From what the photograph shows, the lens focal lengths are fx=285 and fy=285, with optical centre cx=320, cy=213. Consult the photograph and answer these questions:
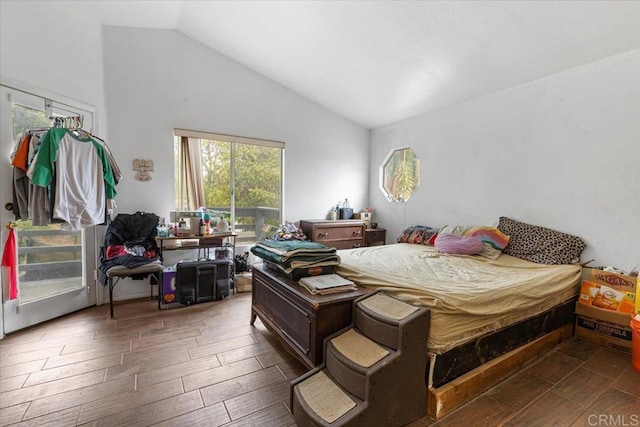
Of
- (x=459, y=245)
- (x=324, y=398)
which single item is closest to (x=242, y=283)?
(x=324, y=398)

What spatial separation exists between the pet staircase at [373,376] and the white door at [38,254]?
2.64 meters

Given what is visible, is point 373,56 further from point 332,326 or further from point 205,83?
point 332,326

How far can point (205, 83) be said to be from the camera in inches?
146

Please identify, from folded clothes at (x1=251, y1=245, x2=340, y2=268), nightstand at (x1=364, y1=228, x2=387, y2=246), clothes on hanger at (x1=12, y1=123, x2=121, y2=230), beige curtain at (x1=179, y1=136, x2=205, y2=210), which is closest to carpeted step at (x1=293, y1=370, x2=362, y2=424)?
folded clothes at (x1=251, y1=245, x2=340, y2=268)

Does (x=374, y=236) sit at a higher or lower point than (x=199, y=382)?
higher

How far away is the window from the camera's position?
3.76m

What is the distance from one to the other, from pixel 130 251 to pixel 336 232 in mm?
2572

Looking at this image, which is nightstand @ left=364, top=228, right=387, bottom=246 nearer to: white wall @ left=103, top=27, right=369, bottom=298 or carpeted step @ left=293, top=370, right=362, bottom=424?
white wall @ left=103, top=27, right=369, bottom=298

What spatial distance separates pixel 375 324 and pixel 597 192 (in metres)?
2.48

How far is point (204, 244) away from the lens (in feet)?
11.6

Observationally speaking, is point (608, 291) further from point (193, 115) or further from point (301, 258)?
point (193, 115)

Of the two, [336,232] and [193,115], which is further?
[336,232]

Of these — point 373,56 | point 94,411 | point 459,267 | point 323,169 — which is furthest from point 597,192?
point 94,411

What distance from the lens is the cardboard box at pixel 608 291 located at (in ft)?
7.32
